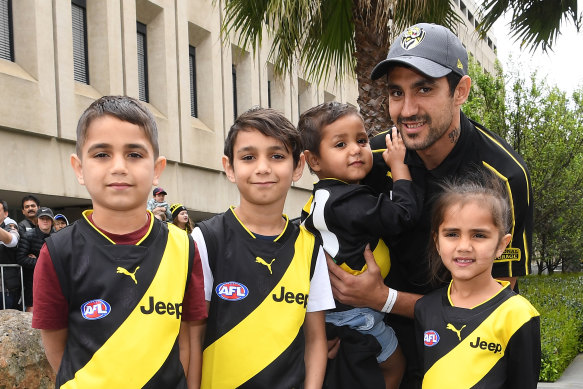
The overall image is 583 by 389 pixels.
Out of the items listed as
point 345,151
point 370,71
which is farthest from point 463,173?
point 370,71

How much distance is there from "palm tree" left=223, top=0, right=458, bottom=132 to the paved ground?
11.2 feet

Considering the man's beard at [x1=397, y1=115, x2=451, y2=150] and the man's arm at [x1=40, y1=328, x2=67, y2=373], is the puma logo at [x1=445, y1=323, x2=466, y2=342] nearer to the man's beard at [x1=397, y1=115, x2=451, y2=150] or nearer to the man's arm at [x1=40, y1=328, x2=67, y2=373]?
the man's beard at [x1=397, y1=115, x2=451, y2=150]

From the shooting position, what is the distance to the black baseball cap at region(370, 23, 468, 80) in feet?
8.88

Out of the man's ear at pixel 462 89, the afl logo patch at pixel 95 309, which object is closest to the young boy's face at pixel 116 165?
the afl logo patch at pixel 95 309

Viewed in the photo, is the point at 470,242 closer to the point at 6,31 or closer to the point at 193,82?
the point at 6,31

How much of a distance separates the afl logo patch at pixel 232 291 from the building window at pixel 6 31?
37.2 feet

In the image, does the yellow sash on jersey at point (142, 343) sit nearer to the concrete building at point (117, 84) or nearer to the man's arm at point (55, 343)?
the man's arm at point (55, 343)

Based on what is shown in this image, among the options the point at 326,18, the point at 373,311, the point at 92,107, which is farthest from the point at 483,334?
the point at 326,18

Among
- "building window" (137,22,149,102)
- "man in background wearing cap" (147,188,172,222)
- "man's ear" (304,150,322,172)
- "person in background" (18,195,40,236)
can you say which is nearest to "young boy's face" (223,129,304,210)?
Result: "man's ear" (304,150,322,172)

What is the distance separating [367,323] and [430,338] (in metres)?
0.33

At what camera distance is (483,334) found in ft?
8.14

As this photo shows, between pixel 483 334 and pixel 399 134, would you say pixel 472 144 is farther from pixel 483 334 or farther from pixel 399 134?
pixel 483 334

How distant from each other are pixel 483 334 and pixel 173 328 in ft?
3.90

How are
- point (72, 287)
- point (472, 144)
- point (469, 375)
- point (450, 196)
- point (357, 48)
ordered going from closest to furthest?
1. point (72, 287)
2. point (469, 375)
3. point (450, 196)
4. point (472, 144)
5. point (357, 48)
